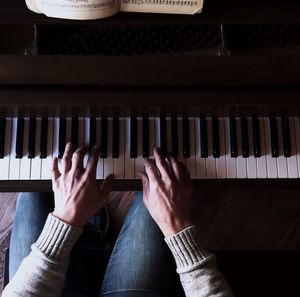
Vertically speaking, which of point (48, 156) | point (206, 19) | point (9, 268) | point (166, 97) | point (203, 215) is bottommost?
point (9, 268)

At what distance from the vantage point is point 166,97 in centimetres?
105

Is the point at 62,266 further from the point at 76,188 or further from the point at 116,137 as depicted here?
Result: the point at 116,137

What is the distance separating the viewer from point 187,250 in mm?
1060

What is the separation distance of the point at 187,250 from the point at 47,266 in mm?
317

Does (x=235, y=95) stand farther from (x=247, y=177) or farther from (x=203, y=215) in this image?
(x=203, y=215)

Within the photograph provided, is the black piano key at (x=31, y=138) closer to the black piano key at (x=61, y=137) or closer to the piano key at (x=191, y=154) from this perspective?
the black piano key at (x=61, y=137)

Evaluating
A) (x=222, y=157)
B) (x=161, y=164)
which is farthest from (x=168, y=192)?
(x=222, y=157)

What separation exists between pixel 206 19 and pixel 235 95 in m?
0.18

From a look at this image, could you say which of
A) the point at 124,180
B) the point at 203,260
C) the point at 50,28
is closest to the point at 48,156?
the point at 124,180

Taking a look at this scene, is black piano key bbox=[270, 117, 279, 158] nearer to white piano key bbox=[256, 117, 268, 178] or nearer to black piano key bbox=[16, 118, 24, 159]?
white piano key bbox=[256, 117, 268, 178]

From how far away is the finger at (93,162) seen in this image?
1129mm

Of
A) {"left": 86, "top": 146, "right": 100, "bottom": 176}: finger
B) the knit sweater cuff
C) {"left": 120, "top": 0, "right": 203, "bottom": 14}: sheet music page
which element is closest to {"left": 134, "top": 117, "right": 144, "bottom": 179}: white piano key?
{"left": 86, "top": 146, "right": 100, "bottom": 176}: finger

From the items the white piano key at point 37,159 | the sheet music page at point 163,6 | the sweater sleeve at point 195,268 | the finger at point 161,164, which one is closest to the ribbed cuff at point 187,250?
the sweater sleeve at point 195,268

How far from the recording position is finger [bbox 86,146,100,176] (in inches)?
44.4
